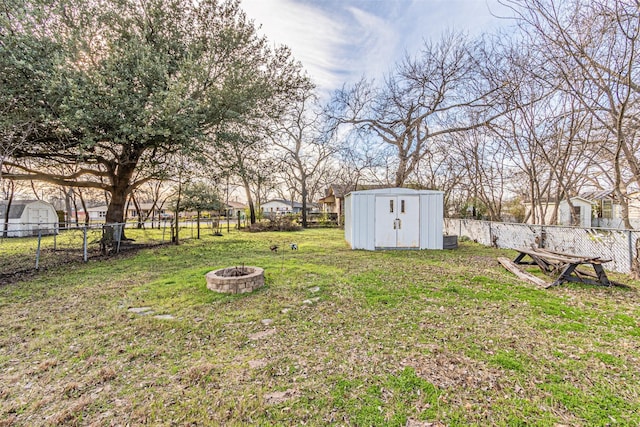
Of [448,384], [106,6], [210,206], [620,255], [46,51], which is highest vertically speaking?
[106,6]

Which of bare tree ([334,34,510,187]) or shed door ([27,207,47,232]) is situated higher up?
bare tree ([334,34,510,187])

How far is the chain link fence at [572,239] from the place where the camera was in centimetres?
583

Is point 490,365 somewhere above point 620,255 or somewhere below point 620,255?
below

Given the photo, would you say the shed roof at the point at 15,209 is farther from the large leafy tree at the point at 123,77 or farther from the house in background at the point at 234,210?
the house in background at the point at 234,210

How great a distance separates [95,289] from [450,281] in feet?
21.9

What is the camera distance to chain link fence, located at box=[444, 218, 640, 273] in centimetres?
583

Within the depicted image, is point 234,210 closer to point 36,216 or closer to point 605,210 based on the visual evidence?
point 36,216

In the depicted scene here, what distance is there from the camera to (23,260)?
8.13m

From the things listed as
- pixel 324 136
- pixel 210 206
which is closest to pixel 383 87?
pixel 324 136

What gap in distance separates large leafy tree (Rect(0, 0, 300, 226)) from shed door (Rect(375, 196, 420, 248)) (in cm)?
574

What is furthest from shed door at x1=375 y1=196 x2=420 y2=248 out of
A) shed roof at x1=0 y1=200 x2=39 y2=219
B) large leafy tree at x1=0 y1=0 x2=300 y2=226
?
shed roof at x1=0 y1=200 x2=39 y2=219

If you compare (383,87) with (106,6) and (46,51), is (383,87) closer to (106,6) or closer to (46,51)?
(106,6)

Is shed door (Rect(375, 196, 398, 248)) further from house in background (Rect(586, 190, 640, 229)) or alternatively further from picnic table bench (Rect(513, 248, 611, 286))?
house in background (Rect(586, 190, 640, 229))

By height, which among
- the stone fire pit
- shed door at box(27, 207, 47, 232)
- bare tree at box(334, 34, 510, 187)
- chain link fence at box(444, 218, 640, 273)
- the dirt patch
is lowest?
the dirt patch
